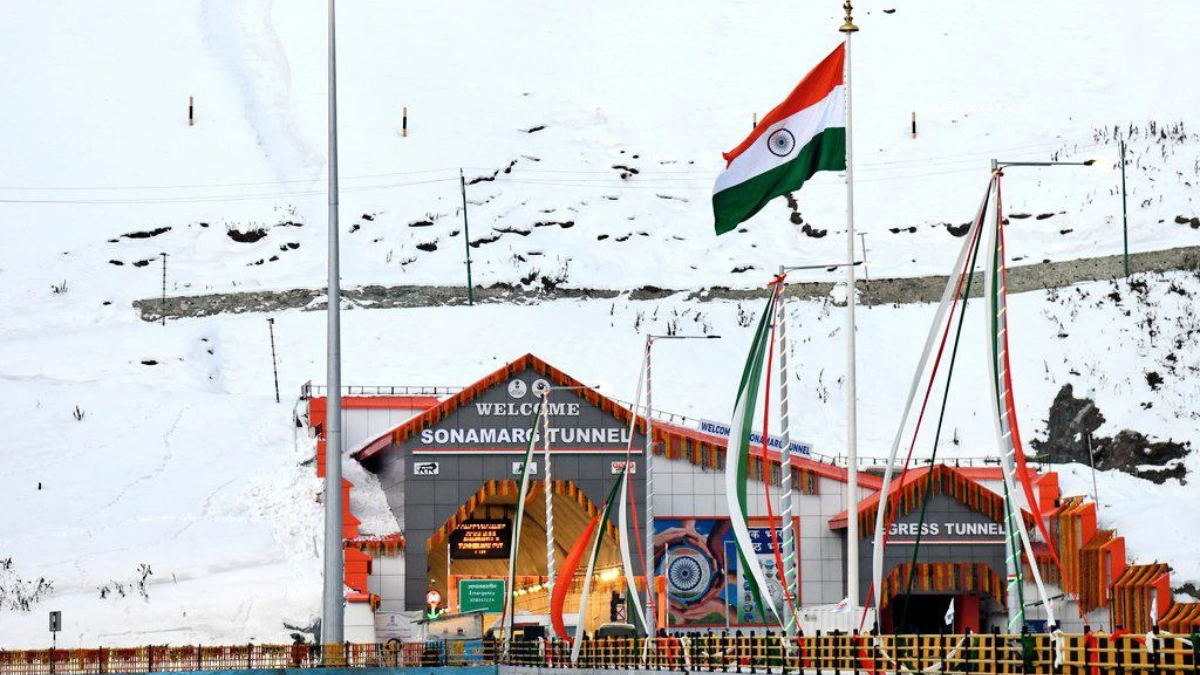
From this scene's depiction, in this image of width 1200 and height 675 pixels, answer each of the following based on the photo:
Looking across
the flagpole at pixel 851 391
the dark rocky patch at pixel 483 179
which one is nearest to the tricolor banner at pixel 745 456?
the flagpole at pixel 851 391

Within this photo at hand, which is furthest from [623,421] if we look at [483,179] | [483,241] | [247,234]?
[483,179]

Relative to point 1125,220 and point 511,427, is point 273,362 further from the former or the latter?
point 1125,220

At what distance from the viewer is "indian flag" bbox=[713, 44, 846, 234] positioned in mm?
43562

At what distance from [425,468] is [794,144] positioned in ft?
129

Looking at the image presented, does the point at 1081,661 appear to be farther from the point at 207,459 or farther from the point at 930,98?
the point at 930,98

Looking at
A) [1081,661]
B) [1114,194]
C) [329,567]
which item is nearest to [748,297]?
[1114,194]

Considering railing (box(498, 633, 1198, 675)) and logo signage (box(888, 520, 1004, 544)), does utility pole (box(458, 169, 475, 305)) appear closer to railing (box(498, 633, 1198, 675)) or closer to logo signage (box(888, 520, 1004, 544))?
logo signage (box(888, 520, 1004, 544))

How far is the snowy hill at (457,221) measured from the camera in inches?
3228

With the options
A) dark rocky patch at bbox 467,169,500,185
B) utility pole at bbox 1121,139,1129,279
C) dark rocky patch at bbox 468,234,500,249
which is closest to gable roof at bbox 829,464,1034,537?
utility pole at bbox 1121,139,1129,279

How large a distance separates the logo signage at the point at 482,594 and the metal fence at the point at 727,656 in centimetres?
1055

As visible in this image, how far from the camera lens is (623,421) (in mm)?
82188

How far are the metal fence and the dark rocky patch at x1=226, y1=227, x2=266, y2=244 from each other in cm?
5790

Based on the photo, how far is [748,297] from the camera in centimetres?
11288

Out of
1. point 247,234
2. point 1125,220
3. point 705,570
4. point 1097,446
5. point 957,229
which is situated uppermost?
point 247,234
